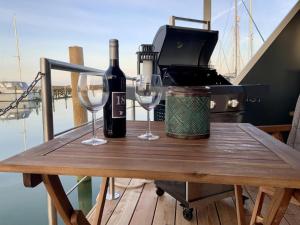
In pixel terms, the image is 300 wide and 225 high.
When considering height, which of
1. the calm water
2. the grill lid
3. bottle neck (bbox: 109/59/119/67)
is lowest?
the calm water

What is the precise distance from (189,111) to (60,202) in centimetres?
51

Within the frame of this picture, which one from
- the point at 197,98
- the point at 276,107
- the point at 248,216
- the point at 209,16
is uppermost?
the point at 209,16

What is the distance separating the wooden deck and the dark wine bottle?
1081 millimetres

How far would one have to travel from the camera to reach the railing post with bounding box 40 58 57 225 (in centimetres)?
121

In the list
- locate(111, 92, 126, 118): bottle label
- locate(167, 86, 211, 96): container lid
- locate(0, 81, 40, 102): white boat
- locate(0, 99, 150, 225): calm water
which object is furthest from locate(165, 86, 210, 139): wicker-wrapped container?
locate(0, 81, 40, 102): white boat

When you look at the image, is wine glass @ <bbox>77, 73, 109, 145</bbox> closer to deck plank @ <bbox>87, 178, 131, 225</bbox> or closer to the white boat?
deck plank @ <bbox>87, 178, 131, 225</bbox>

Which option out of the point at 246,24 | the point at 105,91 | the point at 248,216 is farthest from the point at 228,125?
the point at 246,24

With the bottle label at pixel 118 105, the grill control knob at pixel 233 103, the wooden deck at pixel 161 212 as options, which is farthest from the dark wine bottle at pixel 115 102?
the grill control knob at pixel 233 103

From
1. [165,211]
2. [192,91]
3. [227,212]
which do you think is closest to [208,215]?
A: [227,212]

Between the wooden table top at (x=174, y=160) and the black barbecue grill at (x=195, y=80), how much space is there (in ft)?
3.26

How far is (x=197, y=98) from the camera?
866 millimetres

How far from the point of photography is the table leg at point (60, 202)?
28.0 inches

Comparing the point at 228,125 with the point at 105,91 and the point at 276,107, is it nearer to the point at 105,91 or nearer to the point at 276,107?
the point at 105,91

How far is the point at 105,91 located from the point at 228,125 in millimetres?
642
